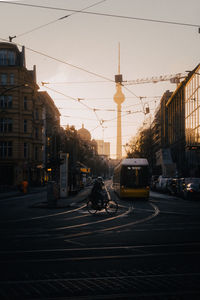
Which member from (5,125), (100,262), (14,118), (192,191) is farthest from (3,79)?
(100,262)

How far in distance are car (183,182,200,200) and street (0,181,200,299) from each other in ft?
52.8

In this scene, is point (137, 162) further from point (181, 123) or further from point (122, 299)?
point (181, 123)

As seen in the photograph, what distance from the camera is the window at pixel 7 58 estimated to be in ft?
169

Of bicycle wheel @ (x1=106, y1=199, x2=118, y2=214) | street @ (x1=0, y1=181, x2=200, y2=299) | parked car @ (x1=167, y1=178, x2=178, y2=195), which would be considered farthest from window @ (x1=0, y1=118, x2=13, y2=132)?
street @ (x1=0, y1=181, x2=200, y2=299)

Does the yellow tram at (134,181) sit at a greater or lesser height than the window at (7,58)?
lesser

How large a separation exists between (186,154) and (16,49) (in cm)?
2964

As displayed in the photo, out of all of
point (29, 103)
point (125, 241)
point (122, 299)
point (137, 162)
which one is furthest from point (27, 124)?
point (122, 299)

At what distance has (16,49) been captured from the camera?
52.4 meters

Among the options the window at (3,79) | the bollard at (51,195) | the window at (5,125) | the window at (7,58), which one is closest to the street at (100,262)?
the bollard at (51,195)

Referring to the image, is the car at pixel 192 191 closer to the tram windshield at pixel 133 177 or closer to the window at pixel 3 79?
the tram windshield at pixel 133 177

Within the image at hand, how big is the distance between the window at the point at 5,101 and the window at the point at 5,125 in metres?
1.94

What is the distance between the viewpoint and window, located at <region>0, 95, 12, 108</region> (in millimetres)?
50781

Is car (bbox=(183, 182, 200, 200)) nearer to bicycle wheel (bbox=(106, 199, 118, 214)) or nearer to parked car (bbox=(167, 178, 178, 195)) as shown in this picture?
parked car (bbox=(167, 178, 178, 195))

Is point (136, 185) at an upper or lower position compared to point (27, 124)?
lower
